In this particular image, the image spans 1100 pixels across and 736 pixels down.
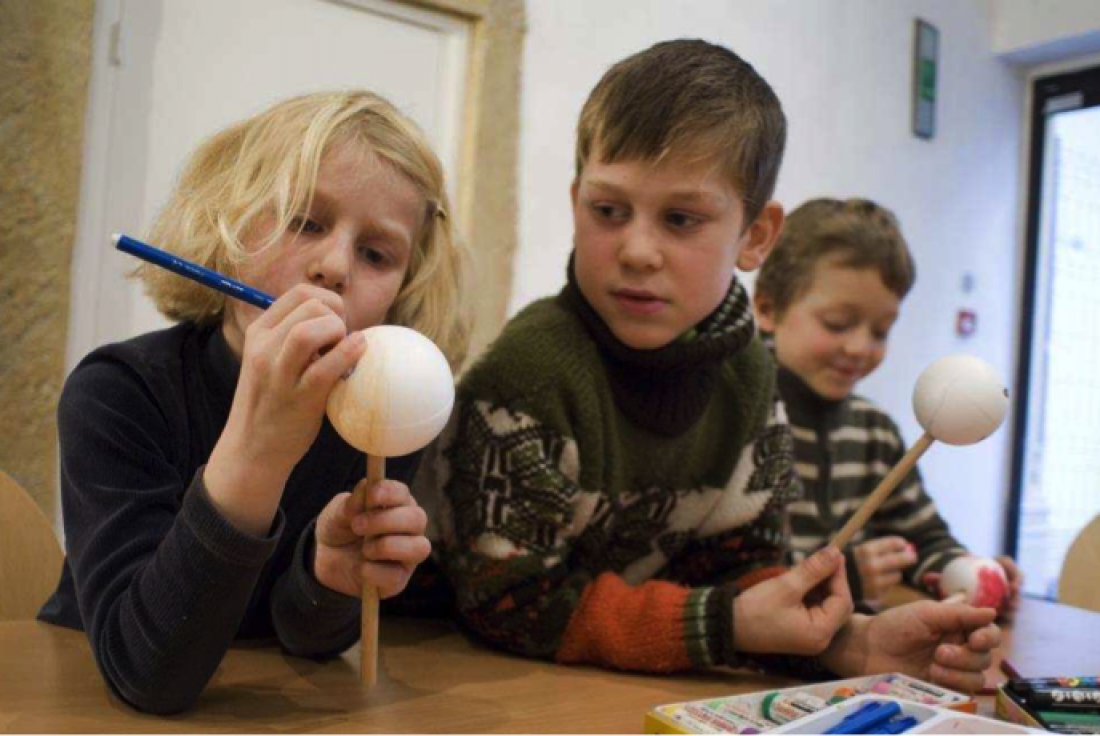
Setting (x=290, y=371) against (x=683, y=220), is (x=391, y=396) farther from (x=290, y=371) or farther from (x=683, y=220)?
(x=683, y=220)

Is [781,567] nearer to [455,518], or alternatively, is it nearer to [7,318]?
[455,518]

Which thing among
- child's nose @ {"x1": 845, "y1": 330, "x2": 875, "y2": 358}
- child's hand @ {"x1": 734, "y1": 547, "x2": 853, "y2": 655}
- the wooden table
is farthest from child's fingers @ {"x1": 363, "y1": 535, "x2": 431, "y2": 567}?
child's nose @ {"x1": 845, "y1": 330, "x2": 875, "y2": 358}

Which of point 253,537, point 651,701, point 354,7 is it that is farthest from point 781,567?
point 354,7

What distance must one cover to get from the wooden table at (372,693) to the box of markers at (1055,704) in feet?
0.63

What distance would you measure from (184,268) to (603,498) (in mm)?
511

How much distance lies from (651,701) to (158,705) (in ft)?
1.17

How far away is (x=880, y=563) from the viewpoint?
132cm

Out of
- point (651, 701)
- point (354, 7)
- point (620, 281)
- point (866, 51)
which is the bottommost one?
point (651, 701)

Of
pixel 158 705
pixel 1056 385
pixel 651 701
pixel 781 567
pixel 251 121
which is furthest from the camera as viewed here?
pixel 1056 385

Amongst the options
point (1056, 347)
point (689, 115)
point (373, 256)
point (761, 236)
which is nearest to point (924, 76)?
point (1056, 347)

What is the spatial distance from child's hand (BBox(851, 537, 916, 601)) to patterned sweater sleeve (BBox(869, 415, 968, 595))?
0.11 m

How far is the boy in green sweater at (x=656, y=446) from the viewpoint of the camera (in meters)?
0.89

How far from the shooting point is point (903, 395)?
3965mm

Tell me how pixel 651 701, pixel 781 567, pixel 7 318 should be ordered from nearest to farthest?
pixel 651 701
pixel 781 567
pixel 7 318
